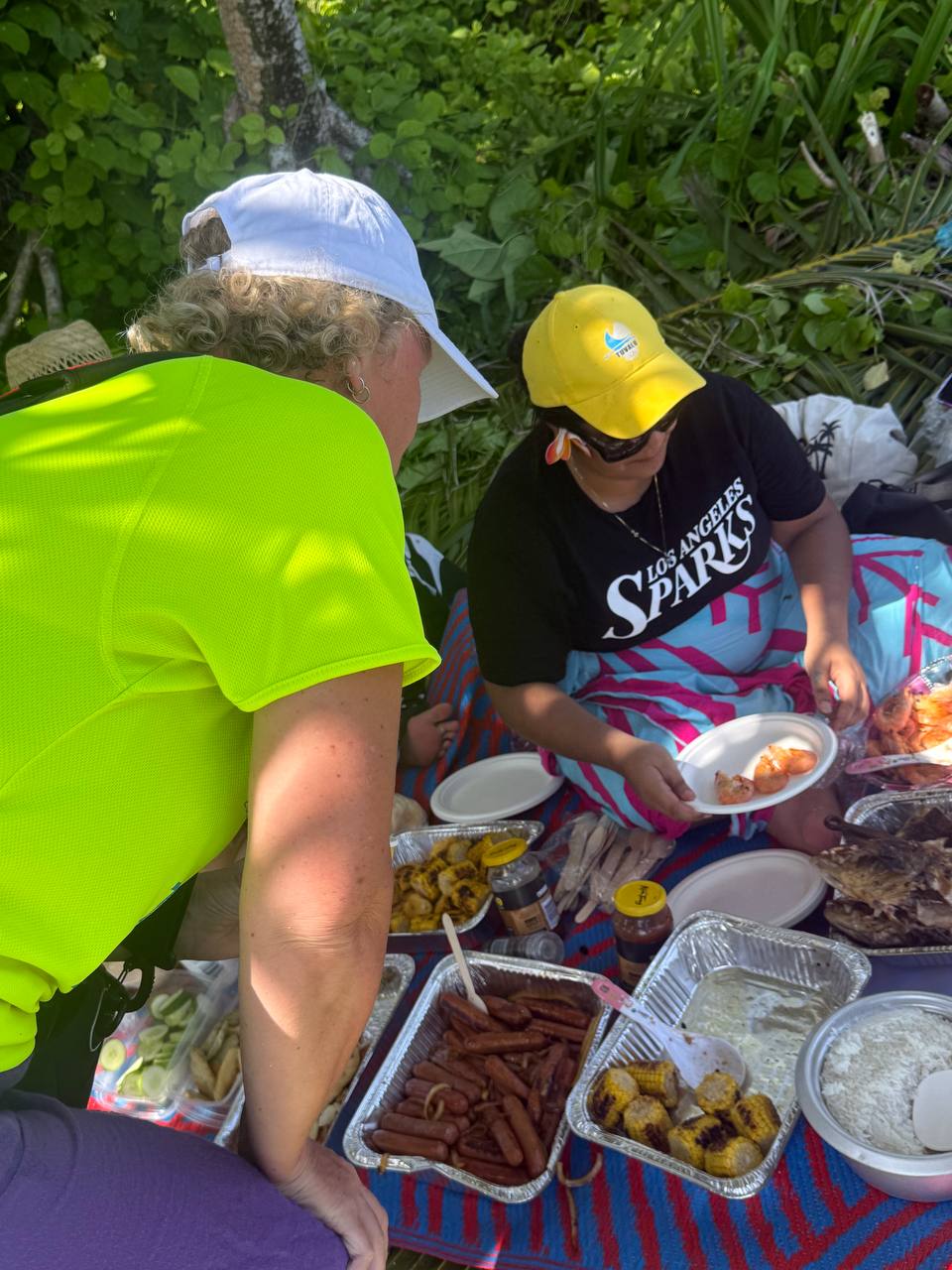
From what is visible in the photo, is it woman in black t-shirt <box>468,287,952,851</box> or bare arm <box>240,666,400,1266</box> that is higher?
bare arm <box>240,666,400,1266</box>

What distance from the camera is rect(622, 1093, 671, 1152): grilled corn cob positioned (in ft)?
5.82

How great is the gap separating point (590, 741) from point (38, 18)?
4.19 meters

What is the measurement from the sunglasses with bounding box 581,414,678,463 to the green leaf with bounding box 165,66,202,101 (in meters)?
3.40

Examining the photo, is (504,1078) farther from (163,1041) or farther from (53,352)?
(53,352)

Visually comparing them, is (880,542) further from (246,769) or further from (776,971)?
A: (246,769)

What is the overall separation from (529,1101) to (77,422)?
5.03ft

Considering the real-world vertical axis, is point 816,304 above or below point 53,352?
below

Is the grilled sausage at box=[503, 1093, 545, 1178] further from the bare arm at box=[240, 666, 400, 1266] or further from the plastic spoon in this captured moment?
the bare arm at box=[240, 666, 400, 1266]

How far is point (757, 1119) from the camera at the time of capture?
1726 millimetres

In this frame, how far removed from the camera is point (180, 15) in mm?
5023

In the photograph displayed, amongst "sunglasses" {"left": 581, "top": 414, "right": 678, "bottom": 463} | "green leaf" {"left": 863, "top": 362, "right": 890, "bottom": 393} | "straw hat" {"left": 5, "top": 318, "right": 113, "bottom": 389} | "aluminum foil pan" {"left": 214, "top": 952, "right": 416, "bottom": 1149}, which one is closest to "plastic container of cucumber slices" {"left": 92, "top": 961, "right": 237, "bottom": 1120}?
"aluminum foil pan" {"left": 214, "top": 952, "right": 416, "bottom": 1149}

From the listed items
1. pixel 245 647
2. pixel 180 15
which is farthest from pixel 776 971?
pixel 180 15

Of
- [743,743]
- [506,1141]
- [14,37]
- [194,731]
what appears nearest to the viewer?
[194,731]

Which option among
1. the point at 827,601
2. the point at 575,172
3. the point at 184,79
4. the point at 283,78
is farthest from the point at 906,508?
the point at 184,79
